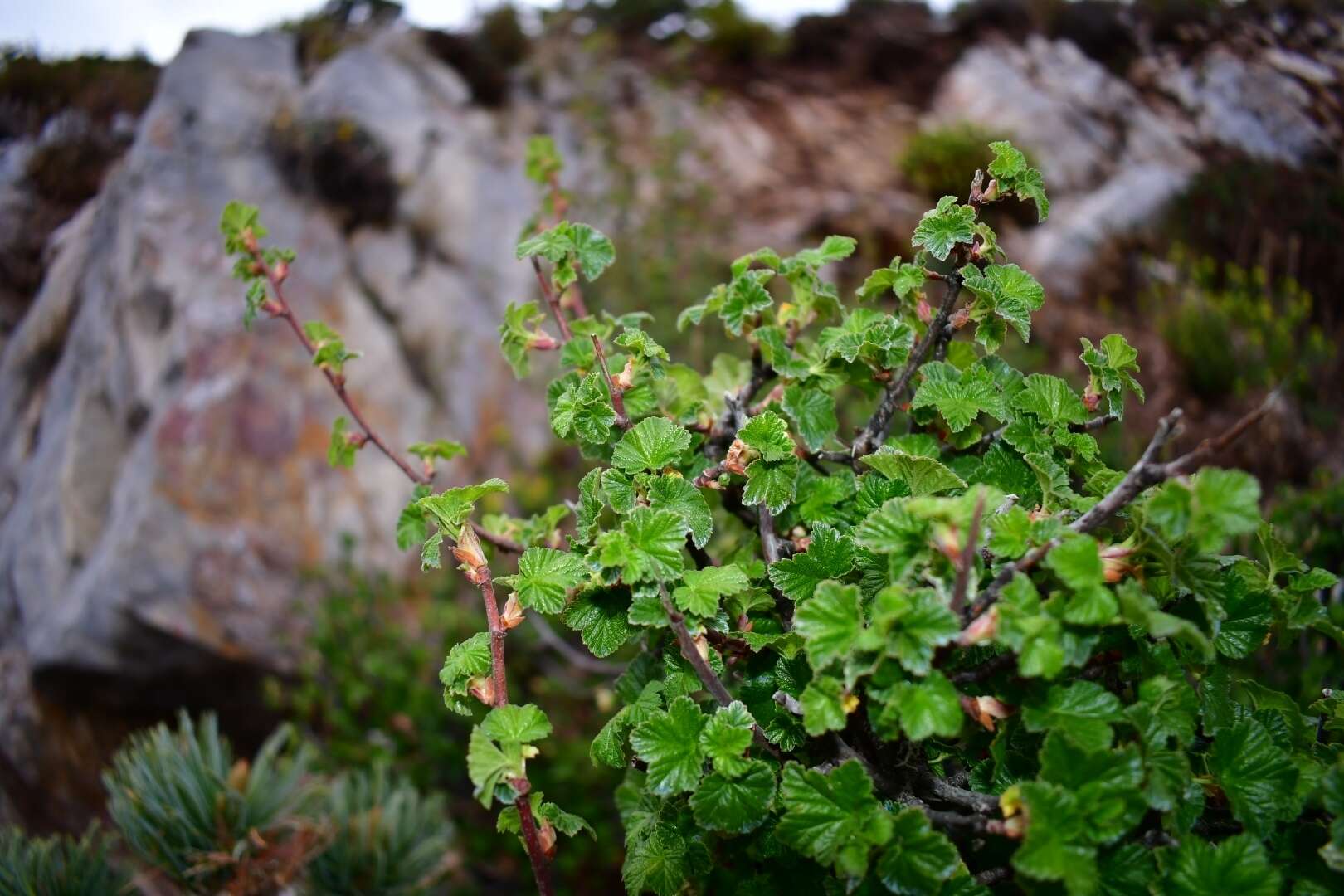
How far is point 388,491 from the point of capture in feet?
12.0

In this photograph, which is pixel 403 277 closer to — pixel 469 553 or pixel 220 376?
pixel 220 376

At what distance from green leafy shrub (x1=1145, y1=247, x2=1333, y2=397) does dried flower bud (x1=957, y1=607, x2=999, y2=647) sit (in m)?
3.06

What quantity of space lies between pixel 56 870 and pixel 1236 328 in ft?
14.6

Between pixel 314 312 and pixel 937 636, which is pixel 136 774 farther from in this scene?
pixel 314 312

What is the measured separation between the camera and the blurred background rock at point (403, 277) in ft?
10.2

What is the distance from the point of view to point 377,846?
1955 mm

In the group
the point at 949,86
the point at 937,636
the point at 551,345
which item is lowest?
the point at 949,86

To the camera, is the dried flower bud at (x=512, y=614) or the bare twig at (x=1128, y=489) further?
the dried flower bud at (x=512, y=614)

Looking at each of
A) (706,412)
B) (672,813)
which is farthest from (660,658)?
(706,412)

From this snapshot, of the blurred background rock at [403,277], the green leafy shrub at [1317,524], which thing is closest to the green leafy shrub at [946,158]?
the blurred background rock at [403,277]

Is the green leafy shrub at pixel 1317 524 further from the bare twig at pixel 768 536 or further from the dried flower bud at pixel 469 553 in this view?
the dried flower bud at pixel 469 553

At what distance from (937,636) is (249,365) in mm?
3456

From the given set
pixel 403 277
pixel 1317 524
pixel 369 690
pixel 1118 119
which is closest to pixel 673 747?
pixel 1317 524

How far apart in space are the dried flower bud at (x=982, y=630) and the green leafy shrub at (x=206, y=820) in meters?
1.60
